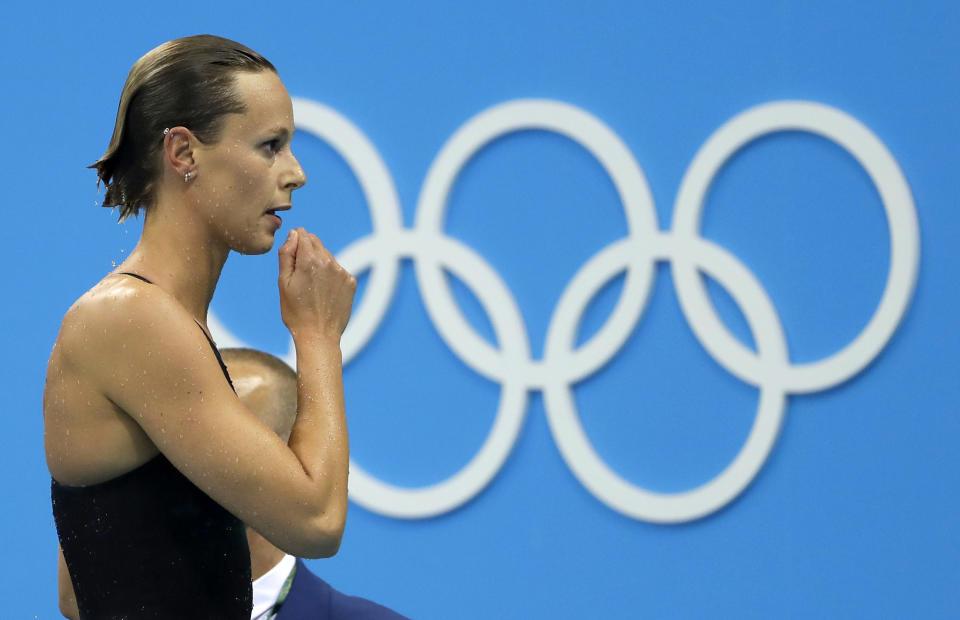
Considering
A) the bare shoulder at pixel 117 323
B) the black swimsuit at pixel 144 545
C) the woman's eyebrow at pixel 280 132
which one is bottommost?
the black swimsuit at pixel 144 545

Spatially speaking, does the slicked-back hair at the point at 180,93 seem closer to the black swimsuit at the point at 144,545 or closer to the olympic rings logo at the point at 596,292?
the black swimsuit at the point at 144,545

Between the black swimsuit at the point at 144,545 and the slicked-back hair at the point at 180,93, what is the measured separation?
0.15 m

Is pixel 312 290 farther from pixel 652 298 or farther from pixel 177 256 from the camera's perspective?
pixel 652 298

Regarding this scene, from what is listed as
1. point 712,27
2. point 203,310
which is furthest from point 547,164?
point 203,310

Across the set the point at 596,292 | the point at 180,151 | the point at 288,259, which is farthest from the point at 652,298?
the point at 180,151

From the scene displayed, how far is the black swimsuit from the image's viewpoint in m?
1.18

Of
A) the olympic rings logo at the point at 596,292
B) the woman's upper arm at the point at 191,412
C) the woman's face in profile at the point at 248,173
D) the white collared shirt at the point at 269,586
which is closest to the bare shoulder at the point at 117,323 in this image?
the woman's upper arm at the point at 191,412

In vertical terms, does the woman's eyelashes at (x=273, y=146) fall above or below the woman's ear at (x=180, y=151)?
above

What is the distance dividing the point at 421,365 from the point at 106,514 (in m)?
2.47

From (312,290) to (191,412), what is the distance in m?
0.22

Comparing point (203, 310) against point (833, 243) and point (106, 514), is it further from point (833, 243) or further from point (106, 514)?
point (833, 243)

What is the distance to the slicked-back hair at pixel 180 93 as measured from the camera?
1.22 meters

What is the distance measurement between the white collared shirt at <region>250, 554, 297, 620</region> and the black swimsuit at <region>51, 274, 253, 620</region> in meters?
0.63

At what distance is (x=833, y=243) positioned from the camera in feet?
11.1
